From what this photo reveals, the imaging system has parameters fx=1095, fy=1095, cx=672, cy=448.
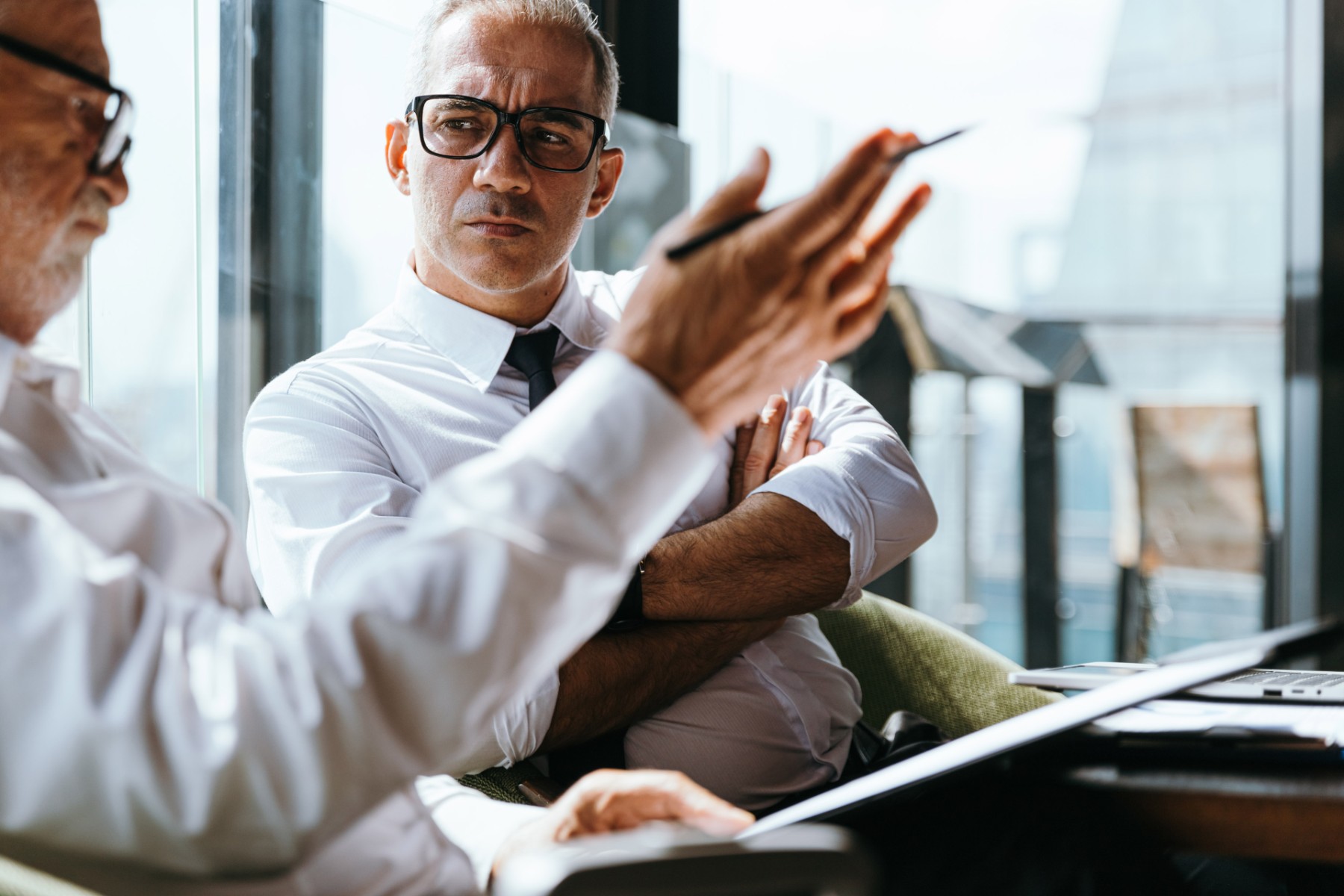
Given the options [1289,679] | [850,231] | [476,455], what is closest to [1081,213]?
[1289,679]

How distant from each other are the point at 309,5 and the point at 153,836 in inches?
60.8

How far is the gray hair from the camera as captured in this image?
1.67m

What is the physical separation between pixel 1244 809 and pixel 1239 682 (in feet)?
1.46

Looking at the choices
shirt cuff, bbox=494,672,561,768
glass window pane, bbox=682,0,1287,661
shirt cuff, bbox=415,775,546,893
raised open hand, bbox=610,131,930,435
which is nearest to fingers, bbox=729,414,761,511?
shirt cuff, bbox=494,672,561,768

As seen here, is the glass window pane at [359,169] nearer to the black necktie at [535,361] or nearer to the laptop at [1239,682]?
the black necktie at [535,361]

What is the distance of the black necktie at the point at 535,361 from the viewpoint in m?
1.62

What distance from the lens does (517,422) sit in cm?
160

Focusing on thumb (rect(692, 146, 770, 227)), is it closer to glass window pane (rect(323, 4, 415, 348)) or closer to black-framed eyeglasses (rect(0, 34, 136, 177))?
black-framed eyeglasses (rect(0, 34, 136, 177))

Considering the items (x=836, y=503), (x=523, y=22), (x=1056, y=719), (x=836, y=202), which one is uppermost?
(x=523, y=22)

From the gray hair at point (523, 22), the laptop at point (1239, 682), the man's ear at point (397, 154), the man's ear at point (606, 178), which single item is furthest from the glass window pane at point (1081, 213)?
the laptop at point (1239, 682)

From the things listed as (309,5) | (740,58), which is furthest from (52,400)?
(740,58)

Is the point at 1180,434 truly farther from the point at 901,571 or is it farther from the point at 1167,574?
the point at 901,571

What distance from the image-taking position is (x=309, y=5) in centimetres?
178

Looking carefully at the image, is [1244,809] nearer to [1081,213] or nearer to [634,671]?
[634,671]
